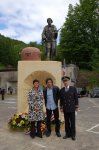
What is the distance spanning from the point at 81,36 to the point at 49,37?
4573cm

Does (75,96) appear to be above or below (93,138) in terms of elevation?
above

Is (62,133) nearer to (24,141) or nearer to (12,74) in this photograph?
(24,141)

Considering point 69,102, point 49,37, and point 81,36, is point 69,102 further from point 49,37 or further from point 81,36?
point 81,36

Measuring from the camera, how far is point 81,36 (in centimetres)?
5953

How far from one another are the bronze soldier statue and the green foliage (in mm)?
44072

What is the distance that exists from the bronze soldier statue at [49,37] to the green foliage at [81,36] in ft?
145

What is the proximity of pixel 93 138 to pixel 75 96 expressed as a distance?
52.7 inches

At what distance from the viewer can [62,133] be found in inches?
458

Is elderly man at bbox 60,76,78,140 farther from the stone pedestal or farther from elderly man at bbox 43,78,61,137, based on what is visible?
the stone pedestal

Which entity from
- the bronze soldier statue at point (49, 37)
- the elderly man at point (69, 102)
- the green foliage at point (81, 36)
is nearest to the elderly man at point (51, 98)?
the elderly man at point (69, 102)

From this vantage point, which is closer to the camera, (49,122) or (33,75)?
(49,122)

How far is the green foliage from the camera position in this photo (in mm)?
58812

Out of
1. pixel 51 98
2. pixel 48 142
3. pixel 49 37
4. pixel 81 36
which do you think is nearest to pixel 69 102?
pixel 51 98

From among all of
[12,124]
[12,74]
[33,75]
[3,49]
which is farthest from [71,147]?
[3,49]
